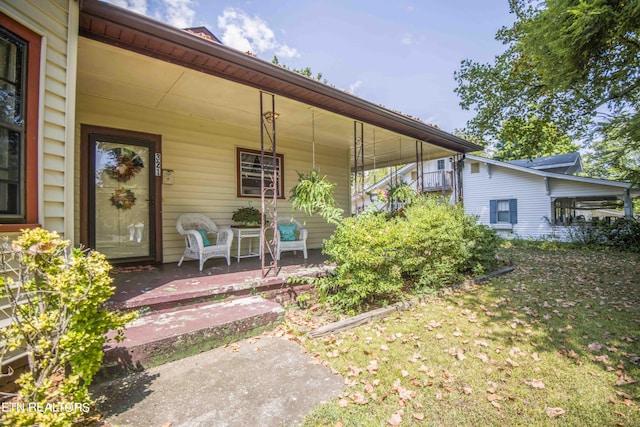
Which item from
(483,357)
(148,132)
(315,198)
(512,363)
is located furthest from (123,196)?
(512,363)

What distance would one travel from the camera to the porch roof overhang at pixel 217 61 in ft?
8.63

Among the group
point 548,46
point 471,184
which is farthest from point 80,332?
point 471,184

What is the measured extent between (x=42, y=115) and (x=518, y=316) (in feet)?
16.7

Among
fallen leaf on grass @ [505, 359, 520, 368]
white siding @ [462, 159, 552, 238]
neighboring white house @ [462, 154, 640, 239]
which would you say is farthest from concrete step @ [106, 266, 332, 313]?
white siding @ [462, 159, 552, 238]

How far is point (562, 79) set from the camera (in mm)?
5074

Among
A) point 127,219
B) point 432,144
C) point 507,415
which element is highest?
point 432,144

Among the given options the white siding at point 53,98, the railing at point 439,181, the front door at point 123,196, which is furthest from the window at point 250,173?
the railing at point 439,181

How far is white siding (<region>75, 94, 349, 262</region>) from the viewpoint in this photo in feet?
15.4

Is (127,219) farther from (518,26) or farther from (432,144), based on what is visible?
(518,26)

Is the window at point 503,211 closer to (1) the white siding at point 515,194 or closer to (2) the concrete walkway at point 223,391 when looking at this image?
(1) the white siding at point 515,194

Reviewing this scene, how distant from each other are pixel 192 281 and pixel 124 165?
8.43 feet

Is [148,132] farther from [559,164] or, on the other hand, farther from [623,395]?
[559,164]

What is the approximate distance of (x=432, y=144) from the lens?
23.0 ft

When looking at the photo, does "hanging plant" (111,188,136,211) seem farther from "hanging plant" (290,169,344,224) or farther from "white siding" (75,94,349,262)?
"hanging plant" (290,169,344,224)
